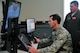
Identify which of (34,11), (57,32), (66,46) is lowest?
(66,46)

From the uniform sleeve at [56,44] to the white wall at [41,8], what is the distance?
2.56 m

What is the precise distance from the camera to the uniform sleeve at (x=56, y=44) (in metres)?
2.81

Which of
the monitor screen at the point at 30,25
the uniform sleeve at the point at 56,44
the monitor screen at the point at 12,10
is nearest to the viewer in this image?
the monitor screen at the point at 12,10

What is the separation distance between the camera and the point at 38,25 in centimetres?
462

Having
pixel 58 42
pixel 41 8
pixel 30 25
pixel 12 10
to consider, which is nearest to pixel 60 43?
pixel 58 42

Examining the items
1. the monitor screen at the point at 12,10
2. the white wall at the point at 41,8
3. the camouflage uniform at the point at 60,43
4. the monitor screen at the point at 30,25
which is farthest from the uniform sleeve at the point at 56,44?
the white wall at the point at 41,8

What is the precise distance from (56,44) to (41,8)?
2790 millimetres

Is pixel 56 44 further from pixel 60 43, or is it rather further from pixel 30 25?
pixel 30 25

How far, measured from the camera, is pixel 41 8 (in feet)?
18.1

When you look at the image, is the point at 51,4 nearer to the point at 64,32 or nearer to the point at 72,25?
the point at 72,25

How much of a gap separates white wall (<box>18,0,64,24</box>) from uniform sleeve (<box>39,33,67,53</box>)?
2558 millimetres

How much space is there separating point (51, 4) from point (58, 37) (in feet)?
8.72

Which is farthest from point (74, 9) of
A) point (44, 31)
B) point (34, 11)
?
point (34, 11)

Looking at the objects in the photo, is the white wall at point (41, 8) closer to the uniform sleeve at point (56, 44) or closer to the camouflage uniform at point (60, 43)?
the camouflage uniform at point (60, 43)
